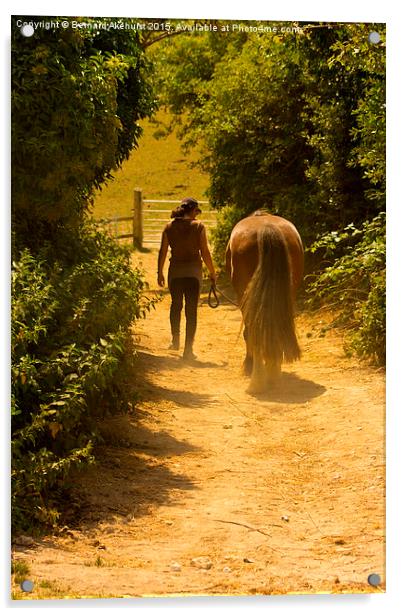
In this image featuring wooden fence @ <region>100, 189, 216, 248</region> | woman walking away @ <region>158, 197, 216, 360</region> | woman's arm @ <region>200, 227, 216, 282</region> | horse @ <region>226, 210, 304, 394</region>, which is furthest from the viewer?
horse @ <region>226, 210, 304, 394</region>

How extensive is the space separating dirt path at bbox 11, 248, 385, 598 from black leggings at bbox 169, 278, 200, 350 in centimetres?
6

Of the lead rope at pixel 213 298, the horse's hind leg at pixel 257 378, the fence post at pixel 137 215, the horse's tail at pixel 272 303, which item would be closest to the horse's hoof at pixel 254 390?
the horse's hind leg at pixel 257 378

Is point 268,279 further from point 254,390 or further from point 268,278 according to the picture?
point 254,390

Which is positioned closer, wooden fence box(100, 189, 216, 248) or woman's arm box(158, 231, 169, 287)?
wooden fence box(100, 189, 216, 248)

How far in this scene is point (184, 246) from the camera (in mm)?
7254

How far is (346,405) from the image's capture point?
7113 mm

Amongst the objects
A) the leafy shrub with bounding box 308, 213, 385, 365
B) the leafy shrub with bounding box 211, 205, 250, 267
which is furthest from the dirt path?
the leafy shrub with bounding box 211, 205, 250, 267

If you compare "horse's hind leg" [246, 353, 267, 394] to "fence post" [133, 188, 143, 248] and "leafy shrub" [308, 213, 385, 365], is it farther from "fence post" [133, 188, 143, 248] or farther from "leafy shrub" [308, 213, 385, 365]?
"fence post" [133, 188, 143, 248]

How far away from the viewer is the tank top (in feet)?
23.4

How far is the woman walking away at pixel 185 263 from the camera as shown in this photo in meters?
7.10

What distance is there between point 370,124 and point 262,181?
100 centimetres

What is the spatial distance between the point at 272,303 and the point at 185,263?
3.29ft

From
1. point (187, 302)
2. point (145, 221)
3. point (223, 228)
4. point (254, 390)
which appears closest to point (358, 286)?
point (223, 228)

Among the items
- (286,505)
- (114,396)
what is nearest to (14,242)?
(114,396)
